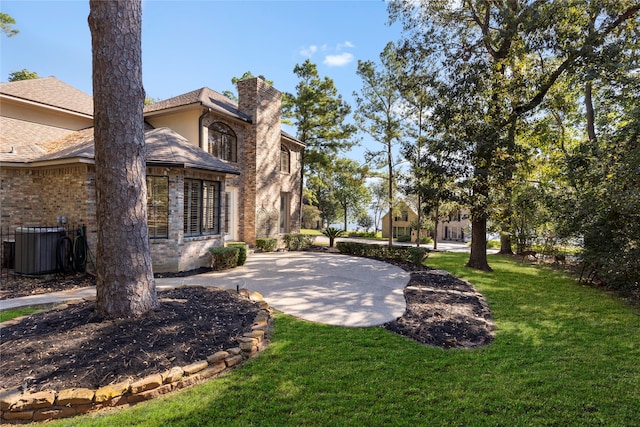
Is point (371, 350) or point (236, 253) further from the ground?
point (236, 253)

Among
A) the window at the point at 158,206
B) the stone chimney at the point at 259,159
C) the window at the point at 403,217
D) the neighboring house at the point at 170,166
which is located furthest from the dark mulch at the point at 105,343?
the window at the point at 403,217

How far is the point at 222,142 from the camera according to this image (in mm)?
13609

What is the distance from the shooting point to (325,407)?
9.32 ft

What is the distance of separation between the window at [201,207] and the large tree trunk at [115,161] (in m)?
5.10

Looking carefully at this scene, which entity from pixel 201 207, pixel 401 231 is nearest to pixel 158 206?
pixel 201 207

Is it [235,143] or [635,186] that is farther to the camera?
[235,143]

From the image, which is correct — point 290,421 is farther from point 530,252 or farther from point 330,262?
point 530,252

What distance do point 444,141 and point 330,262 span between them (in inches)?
243

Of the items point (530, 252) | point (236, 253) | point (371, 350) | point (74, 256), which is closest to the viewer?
point (371, 350)

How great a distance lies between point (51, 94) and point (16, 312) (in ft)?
36.0

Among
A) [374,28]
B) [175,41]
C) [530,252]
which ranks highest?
[374,28]

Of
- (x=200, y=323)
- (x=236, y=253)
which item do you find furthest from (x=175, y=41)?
(x=200, y=323)

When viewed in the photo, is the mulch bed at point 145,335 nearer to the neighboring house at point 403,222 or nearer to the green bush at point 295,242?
the green bush at point 295,242

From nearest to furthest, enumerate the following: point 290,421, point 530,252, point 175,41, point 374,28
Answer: point 290,421, point 175,41, point 374,28, point 530,252
